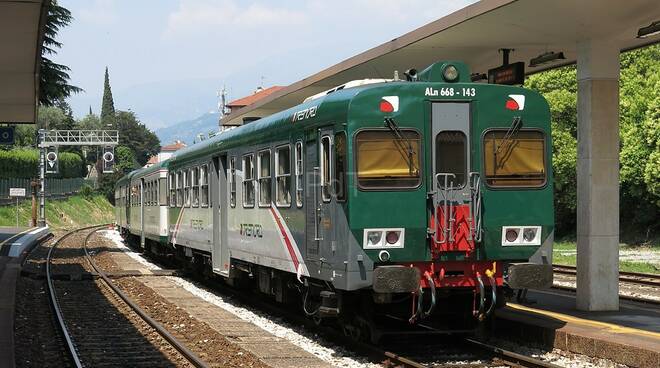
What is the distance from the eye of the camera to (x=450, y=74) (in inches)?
422

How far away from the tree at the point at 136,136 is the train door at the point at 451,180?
416ft

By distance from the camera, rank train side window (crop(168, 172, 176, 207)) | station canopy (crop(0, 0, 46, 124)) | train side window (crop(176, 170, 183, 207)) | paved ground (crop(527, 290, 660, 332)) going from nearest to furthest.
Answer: paved ground (crop(527, 290, 660, 332)), station canopy (crop(0, 0, 46, 124)), train side window (crop(176, 170, 183, 207)), train side window (crop(168, 172, 176, 207))

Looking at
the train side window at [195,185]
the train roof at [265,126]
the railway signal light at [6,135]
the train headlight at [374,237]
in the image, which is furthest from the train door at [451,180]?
the railway signal light at [6,135]

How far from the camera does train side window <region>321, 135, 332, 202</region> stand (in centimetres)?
1055

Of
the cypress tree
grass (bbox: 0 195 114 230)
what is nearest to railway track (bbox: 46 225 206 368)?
grass (bbox: 0 195 114 230)

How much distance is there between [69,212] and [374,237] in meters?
70.5

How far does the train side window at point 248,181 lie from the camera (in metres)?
14.2

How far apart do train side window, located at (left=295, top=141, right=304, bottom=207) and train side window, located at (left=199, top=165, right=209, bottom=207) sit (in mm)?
6342

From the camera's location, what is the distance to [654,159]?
34781mm

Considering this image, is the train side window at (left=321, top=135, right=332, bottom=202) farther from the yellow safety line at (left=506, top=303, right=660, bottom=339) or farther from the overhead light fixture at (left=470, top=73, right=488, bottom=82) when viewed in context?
the overhead light fixture at (left=470, top=73, right=488, bottom=82)

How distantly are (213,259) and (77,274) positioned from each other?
7766 millimetres

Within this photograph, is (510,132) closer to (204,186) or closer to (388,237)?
(388,237)

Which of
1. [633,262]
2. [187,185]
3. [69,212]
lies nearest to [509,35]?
[187,185]

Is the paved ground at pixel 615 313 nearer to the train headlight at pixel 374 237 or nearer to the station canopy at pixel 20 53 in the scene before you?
the train headlight at pixel 374 237
